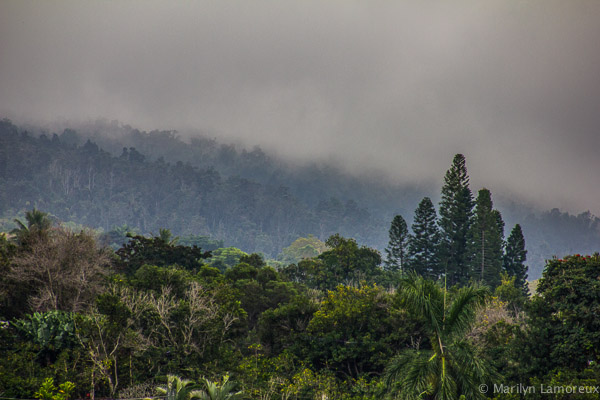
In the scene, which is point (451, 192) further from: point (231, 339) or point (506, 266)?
point (231, 339)

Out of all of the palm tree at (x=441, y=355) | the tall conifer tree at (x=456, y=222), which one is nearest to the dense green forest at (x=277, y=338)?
the palm tree at (x=441, y=355)

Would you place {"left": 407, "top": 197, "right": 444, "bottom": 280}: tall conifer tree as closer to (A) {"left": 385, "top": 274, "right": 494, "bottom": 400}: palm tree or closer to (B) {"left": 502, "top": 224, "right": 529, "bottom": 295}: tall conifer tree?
(B) {"left": 502, "top": 224, "right": 529, "bottom": 295}: tall conifer tree

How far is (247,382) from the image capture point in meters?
20.5

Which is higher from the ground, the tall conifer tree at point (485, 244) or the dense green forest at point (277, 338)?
the tall conifer tree at point (485, 244)

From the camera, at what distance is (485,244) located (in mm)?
54812

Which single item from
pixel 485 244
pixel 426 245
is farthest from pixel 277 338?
pixel 426 245

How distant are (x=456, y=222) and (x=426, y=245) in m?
5.14

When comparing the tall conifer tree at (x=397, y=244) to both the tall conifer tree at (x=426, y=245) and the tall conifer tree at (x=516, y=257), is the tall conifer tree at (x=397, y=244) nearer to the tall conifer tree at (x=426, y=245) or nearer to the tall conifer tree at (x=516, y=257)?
the tall conifer tree at (x=426, y=245)

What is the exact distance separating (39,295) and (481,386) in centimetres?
2015

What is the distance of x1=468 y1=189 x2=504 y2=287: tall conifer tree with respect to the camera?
53.9 metres

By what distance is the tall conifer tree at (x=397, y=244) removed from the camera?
6353cm

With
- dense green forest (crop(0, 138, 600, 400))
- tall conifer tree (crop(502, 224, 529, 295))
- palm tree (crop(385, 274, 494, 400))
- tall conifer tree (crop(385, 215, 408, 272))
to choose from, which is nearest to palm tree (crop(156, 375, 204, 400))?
dense green forest (crop(0, 138, 600, 400))

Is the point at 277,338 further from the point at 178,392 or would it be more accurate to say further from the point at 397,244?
the point at 397,244

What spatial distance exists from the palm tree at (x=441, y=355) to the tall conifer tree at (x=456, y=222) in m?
45.1
